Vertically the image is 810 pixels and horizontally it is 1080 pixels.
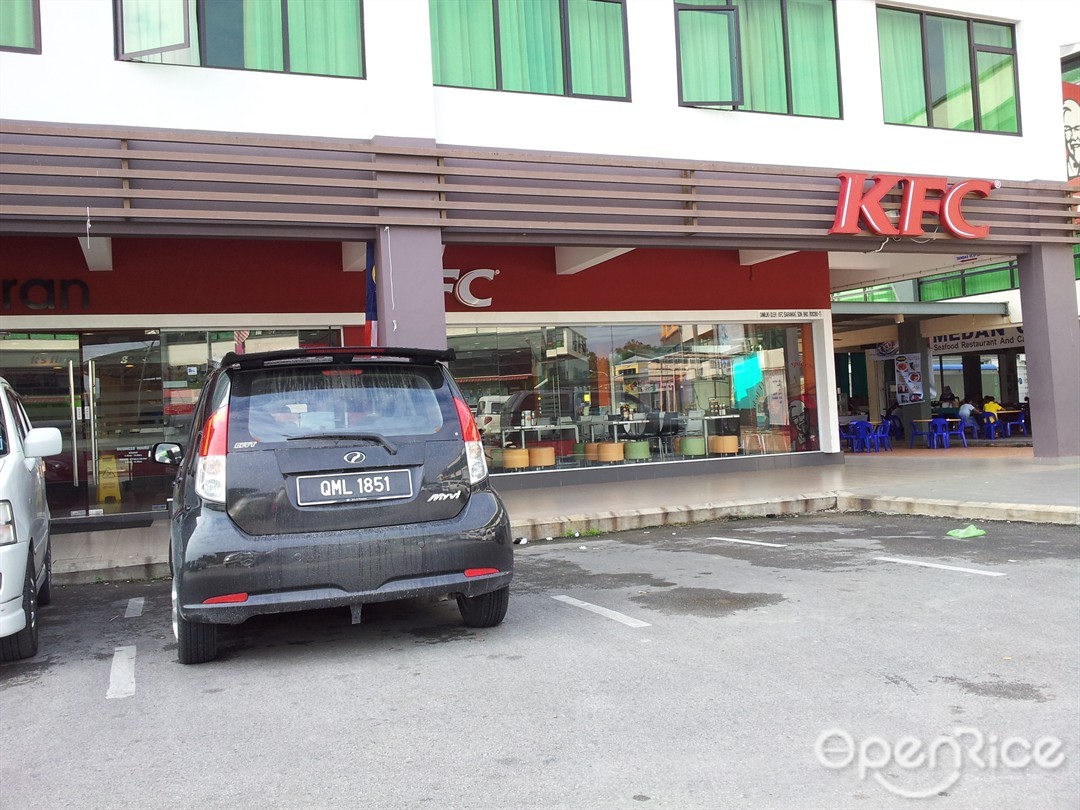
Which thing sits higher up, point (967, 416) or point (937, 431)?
point (967, 416)

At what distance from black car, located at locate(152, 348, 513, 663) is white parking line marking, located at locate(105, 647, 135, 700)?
1.00ft

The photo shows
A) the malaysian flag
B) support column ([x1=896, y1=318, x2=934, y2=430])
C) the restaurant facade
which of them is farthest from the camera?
support column ([x1=896, y1=318, x2=934, y2=430])

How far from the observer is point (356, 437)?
5.08 metres

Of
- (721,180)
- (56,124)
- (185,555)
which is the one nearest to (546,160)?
(721,180)

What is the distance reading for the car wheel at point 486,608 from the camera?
5660mm

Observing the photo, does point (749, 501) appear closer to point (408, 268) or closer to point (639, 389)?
point (408, 268)

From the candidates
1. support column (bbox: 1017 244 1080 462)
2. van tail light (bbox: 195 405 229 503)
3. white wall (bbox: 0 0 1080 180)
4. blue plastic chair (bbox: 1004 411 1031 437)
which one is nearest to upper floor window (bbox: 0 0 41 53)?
white wall (bbox: 0 0 1080 180)

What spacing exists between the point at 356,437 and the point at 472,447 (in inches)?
25.9

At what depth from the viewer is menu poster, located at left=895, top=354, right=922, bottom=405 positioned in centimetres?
2620

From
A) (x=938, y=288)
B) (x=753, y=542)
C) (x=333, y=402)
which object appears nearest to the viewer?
(x=333, y=402)

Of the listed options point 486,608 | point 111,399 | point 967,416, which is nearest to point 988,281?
point 967,416

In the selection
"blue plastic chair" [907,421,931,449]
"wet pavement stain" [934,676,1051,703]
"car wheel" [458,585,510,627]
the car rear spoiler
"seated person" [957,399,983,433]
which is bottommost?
"wet pavement stain" [934,676,1051,703]

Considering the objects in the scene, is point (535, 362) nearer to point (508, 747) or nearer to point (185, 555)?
point (185, 555)

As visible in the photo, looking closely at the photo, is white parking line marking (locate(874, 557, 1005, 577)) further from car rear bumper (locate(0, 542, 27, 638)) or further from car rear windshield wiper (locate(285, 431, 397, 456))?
car rear bumper (locate(0, 542, 27, 638))
